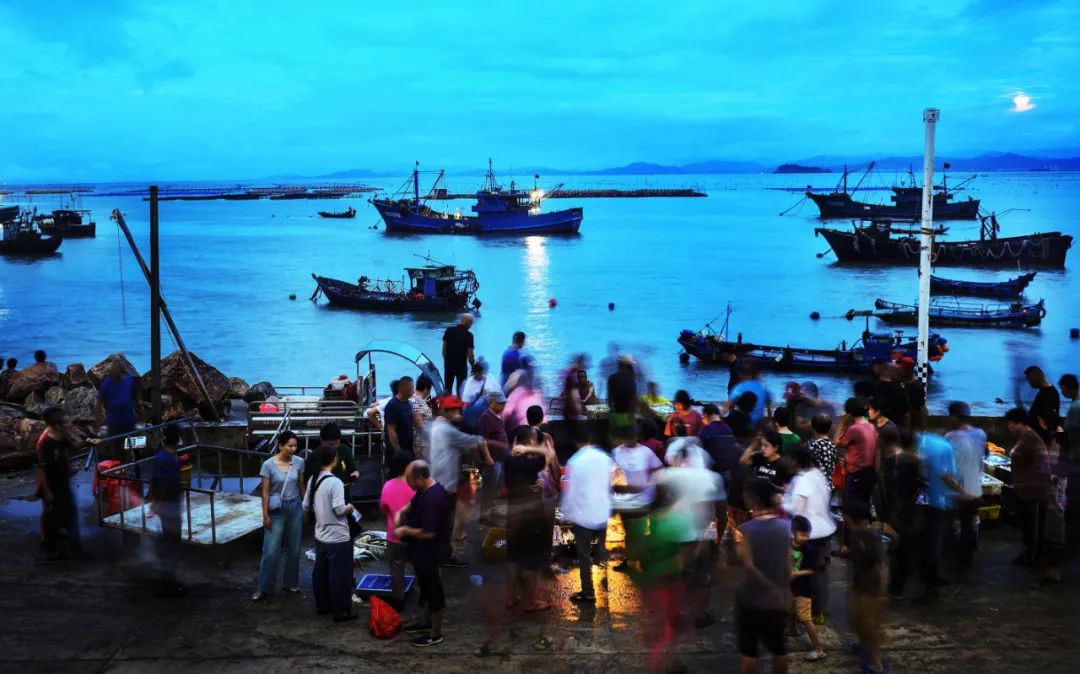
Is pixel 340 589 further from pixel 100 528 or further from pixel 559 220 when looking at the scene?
pixel 559 220

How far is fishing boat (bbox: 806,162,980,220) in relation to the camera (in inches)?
4370

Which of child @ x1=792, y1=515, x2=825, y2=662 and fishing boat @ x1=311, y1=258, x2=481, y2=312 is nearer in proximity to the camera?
child @ x1=792, y1=515, x2=825, y2=662

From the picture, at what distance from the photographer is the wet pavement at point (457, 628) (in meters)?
5.83

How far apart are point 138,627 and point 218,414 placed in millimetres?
7040

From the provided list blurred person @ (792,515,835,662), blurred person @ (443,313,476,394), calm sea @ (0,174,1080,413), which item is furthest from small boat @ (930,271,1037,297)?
blurred person @ (792,515,835,662)

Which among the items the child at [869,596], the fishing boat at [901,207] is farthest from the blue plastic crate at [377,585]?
the fishing boat at [901,207]

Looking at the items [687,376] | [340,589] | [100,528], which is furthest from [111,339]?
[340,589]

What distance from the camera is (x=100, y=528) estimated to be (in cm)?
820

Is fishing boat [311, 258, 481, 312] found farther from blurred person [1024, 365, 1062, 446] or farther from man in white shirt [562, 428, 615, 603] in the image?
man in white shirt [562, 428, 615, 603]

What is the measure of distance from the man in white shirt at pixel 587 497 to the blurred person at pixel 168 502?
2.87 meters

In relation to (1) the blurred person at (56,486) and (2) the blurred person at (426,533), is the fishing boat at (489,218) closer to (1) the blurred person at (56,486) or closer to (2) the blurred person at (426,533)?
(1) the blurred person at (56,486)

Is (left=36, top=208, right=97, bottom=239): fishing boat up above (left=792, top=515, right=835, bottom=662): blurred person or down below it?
above

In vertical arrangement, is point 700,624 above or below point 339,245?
below

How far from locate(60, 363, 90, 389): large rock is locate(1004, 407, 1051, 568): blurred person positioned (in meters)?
12.9
